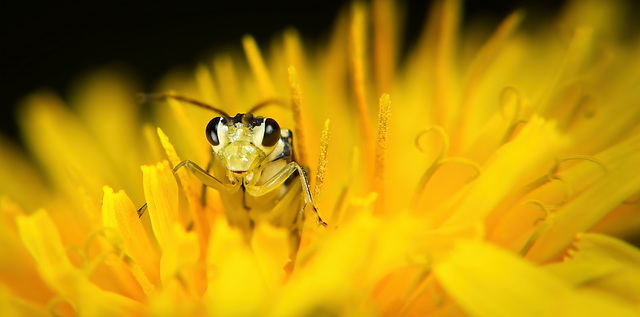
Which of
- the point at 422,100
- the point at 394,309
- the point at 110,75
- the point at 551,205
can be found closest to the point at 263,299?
the point at 394,309

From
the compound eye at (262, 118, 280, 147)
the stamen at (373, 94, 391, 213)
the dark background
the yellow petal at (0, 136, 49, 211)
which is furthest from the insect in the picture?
the dark background

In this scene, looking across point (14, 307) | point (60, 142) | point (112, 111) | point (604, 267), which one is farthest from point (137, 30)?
point (604, 267)

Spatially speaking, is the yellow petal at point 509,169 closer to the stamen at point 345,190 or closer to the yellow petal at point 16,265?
the stamen at point 345,190

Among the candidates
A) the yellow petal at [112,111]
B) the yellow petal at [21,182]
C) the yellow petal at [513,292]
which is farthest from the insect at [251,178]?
the yellow petal at [21,182]

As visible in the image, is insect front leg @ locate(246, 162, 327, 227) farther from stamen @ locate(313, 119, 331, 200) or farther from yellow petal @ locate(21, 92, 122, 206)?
yellow petal @ locate(21, 92, 122, 206)

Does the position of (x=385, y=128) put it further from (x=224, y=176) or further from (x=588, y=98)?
(x=588, y=98)

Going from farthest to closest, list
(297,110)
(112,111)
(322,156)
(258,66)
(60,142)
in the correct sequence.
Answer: (112,111), (60,142), (258,66), (297,110), (322,156)

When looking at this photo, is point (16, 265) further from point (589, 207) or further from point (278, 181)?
point (589, 207)
